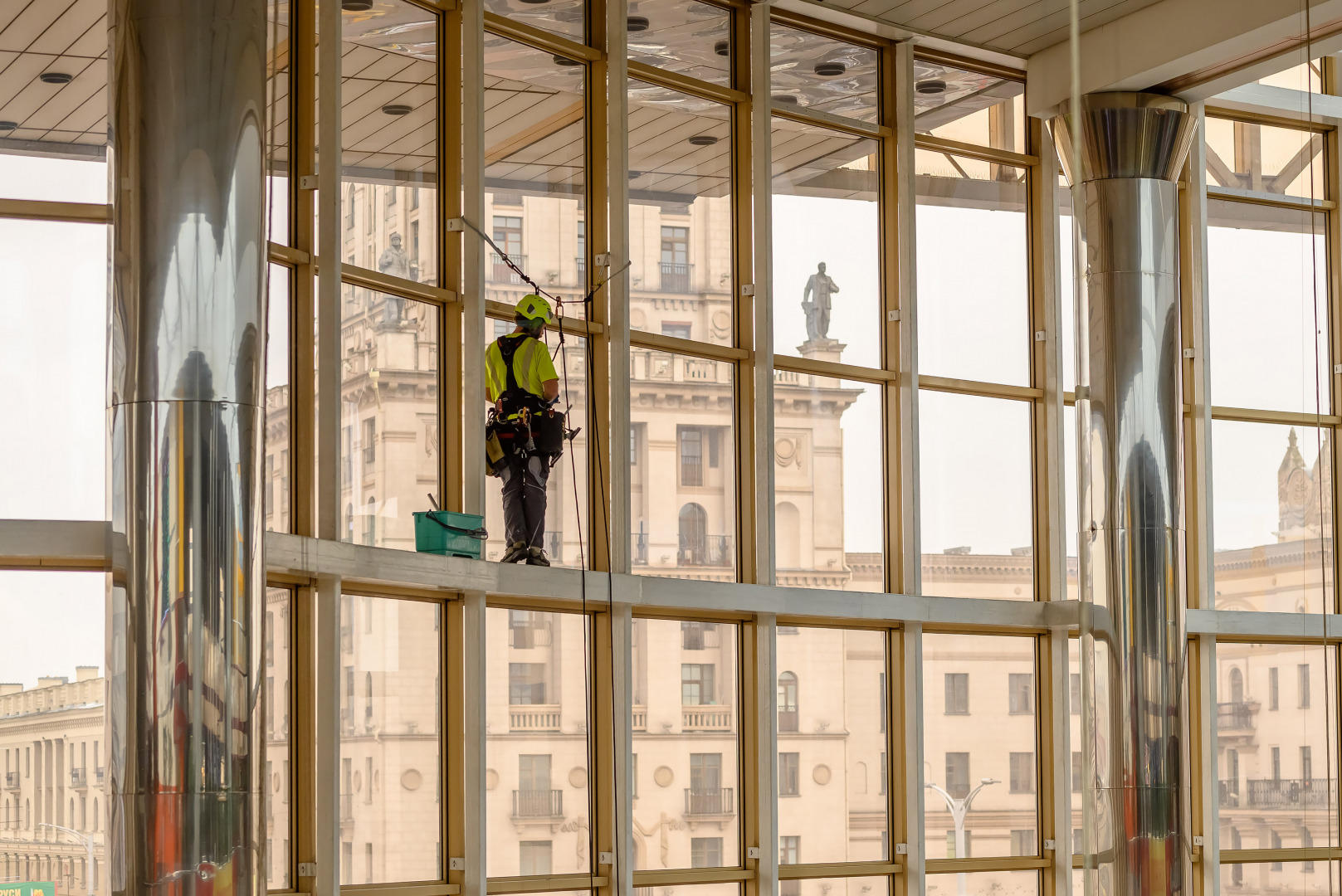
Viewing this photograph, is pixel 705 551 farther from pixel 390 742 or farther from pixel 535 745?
pixel 390 742

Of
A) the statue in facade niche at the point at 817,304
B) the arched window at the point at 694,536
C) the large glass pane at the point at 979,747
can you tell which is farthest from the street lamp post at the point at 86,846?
the large glass pane at the point at 979,747

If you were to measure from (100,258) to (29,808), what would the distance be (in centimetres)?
243

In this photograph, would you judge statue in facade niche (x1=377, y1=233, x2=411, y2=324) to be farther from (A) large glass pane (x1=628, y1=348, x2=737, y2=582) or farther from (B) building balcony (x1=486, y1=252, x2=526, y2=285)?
(A) large glass pane (x1=628, y1=348, x2=737, y2=582)

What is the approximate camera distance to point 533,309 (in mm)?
8625

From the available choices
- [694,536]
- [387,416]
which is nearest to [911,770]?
[694,536]

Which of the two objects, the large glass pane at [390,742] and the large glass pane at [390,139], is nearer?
the large glass pane at [390,742]

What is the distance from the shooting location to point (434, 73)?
8.85 m

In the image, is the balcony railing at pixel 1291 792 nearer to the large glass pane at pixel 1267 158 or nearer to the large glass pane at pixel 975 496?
the large glass pane at pixel 1267 158

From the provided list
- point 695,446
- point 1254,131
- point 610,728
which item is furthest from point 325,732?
point 1254,131

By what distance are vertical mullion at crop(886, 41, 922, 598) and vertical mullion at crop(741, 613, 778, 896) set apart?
1.36 meters

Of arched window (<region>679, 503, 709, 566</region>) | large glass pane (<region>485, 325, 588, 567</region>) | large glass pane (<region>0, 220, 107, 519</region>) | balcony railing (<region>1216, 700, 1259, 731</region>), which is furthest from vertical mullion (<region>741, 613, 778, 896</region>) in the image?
balcony railing (<region>1216, 700, 1259, 731</region>)

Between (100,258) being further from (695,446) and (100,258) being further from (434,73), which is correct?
(695,446)

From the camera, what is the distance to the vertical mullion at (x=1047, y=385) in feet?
38.3

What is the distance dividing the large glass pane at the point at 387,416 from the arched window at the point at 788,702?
3078 millimetres
